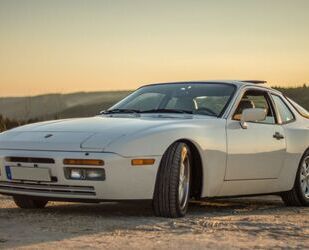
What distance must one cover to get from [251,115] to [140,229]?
2512mm

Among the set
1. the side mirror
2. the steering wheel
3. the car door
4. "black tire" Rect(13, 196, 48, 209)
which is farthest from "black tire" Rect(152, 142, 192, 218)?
"black tire" Rect(13, 196, 48, 209)

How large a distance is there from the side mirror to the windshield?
0.26 metres

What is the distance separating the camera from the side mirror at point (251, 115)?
805 cm

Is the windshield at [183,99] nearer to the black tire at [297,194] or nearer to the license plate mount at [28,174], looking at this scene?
the black tire at [297,194]

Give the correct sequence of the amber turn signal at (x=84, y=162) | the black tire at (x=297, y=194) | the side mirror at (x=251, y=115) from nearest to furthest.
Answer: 1. the amber turn signal at (x=84, y=162)
2. the side mirror at (x=251, y=115)
3. the black tire at (x=297, y=194)

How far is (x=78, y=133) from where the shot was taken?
705cm

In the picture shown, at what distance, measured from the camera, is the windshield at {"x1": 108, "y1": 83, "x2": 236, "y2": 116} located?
26.9ft

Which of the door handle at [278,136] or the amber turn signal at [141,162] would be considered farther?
the door handle at [278,136]

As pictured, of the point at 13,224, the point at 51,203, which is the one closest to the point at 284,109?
the point at 51,203

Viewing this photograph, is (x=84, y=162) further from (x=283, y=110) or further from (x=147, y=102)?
(x=283, y=110)

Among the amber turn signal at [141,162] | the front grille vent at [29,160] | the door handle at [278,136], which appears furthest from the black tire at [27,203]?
the door handle at [278,136]

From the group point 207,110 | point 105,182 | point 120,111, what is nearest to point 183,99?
point 207,110

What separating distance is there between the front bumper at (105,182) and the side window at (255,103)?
1.84 metres

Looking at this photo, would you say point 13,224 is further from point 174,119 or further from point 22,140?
point 174,119
